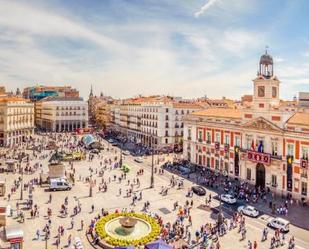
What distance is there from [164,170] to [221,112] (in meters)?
14.6

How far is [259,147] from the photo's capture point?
49312mm

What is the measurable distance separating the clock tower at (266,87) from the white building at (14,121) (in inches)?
2475

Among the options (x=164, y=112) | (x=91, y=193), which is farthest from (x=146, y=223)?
(x=164, y=112)

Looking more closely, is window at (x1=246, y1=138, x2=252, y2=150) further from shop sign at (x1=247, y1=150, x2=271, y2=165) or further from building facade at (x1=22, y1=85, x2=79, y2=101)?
building facade at (x1=22, y1=85, x2=79, y2=101)

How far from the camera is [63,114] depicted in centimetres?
12506

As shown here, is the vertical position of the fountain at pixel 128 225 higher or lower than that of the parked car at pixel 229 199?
higher

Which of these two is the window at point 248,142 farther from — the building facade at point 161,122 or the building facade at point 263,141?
the building facade at point 161,122

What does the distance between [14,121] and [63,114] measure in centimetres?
3471

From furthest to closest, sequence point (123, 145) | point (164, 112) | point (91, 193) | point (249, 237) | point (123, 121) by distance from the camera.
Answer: point (123, 121)
point (123, 145)
point (164, 112)
point (91, 193)
point (249, 237)

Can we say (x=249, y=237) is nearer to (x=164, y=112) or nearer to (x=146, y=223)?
(x=146, y=223)

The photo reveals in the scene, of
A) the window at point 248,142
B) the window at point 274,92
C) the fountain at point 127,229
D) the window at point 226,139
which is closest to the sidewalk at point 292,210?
the window at point 248,142

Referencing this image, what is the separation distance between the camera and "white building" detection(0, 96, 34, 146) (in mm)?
85500

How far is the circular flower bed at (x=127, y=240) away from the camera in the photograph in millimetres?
28844

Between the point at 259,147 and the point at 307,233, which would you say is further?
the point at 259,147
